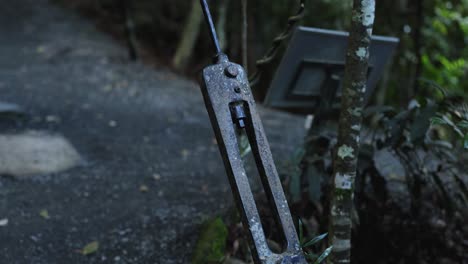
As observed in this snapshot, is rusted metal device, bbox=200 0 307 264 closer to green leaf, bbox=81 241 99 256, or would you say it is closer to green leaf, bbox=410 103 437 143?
green leaf, bbox=410 103 437 143

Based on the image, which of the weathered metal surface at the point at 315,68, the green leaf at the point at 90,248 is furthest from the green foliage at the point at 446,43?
the green leaf at the point at 90,248

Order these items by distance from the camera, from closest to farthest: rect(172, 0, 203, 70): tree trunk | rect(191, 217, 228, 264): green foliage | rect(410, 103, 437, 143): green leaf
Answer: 1. rect(191, 217, 228, 264): green foliage
2. rect(410, 103, 437, 143): green leaf
3. rect(172, 0, 203, 70): tree trunk

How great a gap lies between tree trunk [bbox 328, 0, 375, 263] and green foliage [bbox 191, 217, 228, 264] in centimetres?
67

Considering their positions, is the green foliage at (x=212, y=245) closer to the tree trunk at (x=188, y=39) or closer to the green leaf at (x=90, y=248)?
the green leaf at (x=90, y=248)

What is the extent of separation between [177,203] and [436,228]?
1922 mm

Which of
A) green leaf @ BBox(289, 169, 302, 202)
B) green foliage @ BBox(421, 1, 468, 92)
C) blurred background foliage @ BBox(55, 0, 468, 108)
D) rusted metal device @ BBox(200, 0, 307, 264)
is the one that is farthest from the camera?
blurred background foliage @ BBox(55, 0, 468, 108)

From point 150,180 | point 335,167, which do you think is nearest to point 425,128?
point 335,167

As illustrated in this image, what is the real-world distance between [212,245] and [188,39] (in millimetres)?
5982

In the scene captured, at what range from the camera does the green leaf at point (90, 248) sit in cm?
317

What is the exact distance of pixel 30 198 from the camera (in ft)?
12.2

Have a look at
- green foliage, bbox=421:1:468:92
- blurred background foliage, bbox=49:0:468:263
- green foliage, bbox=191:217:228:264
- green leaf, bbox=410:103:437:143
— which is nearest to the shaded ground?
green foliage, bbox=191:217:228:264

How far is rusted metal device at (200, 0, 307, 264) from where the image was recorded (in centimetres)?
199

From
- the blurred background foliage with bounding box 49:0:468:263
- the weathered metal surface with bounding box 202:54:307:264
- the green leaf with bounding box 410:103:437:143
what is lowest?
the blurred background foliage with bounding box 49:0:468:263

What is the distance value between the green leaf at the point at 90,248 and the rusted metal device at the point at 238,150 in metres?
1.51
